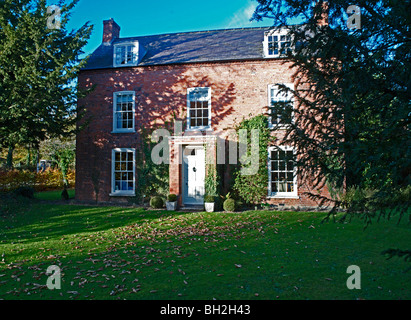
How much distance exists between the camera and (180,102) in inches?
601

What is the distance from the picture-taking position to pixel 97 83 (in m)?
16.3

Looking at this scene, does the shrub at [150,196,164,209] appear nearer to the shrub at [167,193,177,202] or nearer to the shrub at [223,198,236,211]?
the shrub at [167,193,177,202]

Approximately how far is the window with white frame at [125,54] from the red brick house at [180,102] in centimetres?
6

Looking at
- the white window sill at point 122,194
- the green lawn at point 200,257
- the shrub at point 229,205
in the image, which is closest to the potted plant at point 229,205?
the shrub at point 229,205

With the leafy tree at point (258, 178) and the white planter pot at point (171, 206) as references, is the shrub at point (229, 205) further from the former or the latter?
the white planter pot at point (171, 206)

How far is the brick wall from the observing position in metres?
14.5

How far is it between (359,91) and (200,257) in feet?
15.6

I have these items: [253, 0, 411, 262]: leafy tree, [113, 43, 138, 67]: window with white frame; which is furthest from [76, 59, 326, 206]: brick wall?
[253, 0, 411, 262]: leafy tree

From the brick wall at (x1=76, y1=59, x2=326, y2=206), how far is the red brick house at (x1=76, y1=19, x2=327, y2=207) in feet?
0.17

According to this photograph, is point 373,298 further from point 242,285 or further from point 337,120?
point 337,120

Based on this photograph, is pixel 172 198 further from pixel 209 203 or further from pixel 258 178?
pixel 258 178

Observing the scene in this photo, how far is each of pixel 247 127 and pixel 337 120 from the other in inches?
386

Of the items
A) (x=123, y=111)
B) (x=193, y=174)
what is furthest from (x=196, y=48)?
(x=193, y=174)

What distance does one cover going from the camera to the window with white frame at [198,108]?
1504 cm
